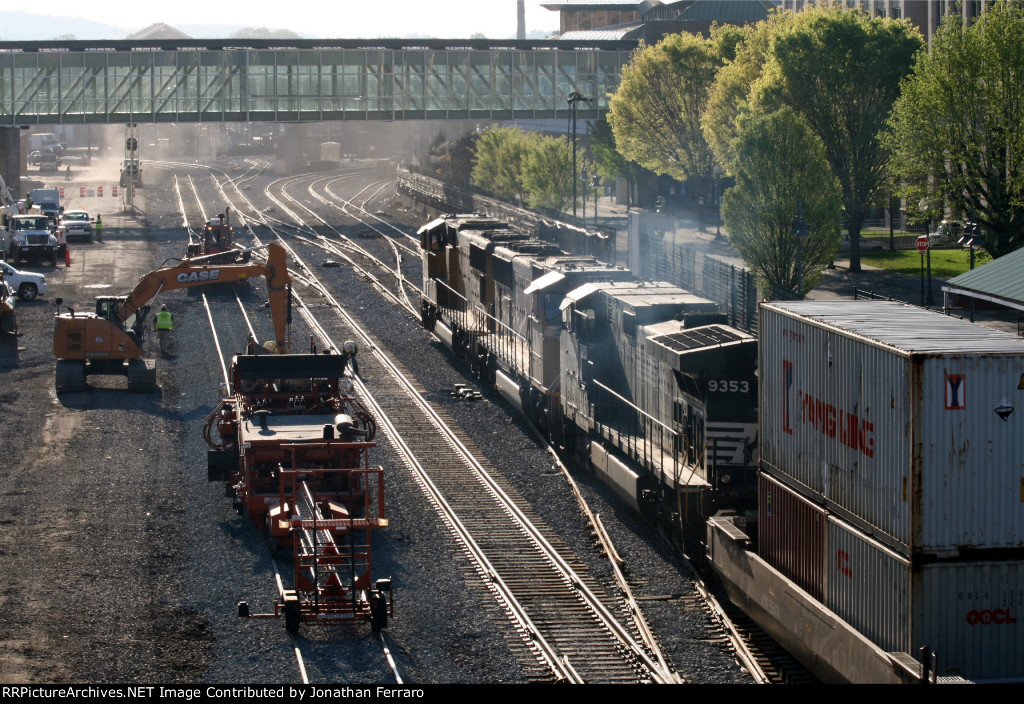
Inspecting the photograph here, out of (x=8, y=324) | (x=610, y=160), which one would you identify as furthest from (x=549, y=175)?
(x=8, y=324)

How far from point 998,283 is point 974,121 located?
14585mm

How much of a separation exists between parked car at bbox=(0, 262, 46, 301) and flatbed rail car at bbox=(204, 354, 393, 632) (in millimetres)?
24746

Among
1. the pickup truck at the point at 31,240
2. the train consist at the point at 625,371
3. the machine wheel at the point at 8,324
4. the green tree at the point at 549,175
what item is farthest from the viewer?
the green tree at the point at 549,175

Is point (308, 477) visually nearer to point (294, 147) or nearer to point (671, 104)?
point (671, 104)

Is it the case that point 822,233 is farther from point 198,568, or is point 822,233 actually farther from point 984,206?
point 198,568

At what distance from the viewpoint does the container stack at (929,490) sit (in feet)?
40.3

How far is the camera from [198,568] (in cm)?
1964

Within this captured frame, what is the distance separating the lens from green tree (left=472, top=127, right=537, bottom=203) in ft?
263

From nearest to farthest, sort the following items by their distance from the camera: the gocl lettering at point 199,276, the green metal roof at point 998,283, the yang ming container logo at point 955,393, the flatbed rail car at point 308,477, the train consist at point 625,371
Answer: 1. the yang ming container logo at point 955,393
2. the flatbed rail car at point 308,477
3. the train consist at point 625,371
4. the gocl lettering at point 199,276
5. the green metal roof at point 998,283

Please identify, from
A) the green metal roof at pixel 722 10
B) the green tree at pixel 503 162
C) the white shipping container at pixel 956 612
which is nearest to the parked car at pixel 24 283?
the green tree at pixel 503 162

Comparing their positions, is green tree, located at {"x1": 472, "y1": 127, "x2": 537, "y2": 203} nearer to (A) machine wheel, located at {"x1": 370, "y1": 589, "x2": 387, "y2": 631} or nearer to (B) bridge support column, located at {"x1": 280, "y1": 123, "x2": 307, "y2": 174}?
(B) bridge support column, located at {"x1": 280, "y1": 123, "x2": 307, "y2": 174}

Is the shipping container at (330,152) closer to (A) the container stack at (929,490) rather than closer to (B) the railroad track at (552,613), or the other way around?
(B) the railroad track at (552,613)

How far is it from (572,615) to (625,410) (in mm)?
7079

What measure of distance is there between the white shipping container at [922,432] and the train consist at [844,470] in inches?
0.8
